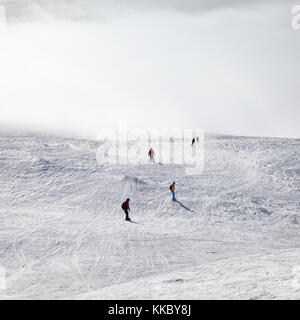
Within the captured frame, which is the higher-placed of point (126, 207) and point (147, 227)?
point (126, 207)

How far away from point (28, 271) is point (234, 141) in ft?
106

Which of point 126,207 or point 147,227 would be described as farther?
point 126,207

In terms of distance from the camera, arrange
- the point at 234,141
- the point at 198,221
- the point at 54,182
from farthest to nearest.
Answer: the point at 234,141 < the point at 54,182 < the point at 198,221

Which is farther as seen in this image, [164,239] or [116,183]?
[116,183]

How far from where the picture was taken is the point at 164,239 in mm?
16406

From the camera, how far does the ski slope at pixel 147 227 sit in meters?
10.8

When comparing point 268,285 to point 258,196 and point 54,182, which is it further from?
point 54,182

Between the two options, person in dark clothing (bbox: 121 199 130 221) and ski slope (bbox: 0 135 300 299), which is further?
person in dark clothing (bbox: 121 199 130 221)

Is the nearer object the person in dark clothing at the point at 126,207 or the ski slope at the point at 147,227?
the ski slope at the point at 147,227

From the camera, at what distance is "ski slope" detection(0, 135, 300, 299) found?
10.8 m

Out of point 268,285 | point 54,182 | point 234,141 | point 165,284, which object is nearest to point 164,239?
point 165,284

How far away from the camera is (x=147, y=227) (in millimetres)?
18141

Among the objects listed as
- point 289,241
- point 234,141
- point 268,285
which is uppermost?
point 234,141
